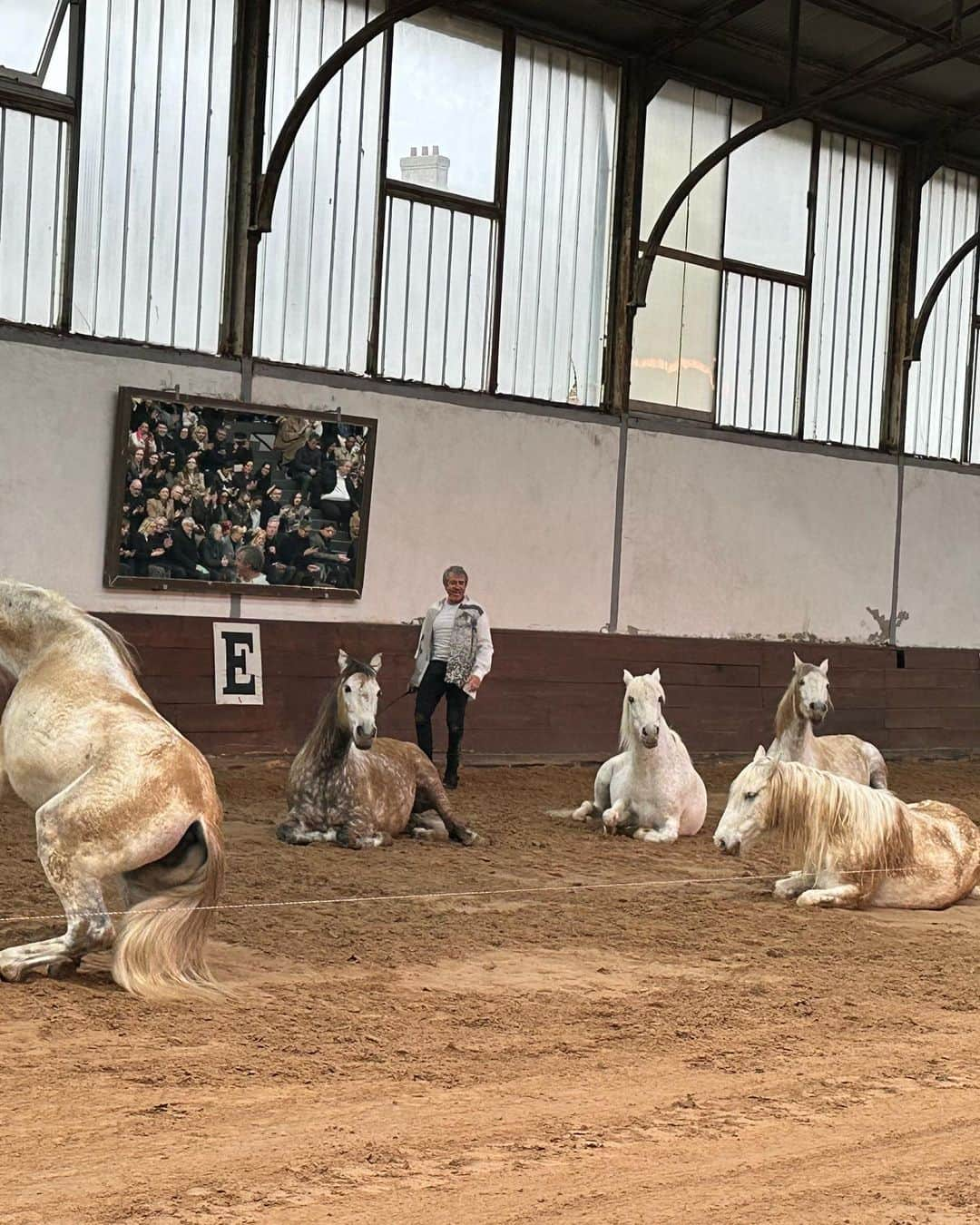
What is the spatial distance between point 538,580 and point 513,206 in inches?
125

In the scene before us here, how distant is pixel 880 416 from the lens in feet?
51.1

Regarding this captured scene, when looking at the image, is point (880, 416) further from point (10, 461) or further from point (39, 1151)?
point (39, 1151)

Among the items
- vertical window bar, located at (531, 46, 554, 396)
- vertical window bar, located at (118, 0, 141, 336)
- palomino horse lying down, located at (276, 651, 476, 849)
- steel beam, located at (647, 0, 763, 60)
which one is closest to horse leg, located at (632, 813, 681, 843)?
palomino horse lying down, located at (276, 651, 476, 849)

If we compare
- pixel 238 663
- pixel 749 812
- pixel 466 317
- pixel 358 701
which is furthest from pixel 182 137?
pixel 749 812

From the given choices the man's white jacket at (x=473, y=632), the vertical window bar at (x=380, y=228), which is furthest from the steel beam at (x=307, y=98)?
the man's white jacket at (x=473, y=632)

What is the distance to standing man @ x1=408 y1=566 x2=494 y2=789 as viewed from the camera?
10.0 m

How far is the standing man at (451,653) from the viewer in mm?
10000

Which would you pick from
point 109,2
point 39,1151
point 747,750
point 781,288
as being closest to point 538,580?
point 747,750

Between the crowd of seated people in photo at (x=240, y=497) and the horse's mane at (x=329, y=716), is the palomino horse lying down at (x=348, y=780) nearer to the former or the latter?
the horse's mane at (x=329, y=716)

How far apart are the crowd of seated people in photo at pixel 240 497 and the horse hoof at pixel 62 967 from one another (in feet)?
19.3

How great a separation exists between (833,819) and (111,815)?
353 cm

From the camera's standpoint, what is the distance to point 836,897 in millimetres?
6848

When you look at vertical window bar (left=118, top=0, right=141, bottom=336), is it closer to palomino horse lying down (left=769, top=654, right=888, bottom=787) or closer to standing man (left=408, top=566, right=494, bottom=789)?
standing man (left=408, top=566, right=494, bottom=789)

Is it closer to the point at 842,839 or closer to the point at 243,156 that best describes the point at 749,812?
the point at 842,839
